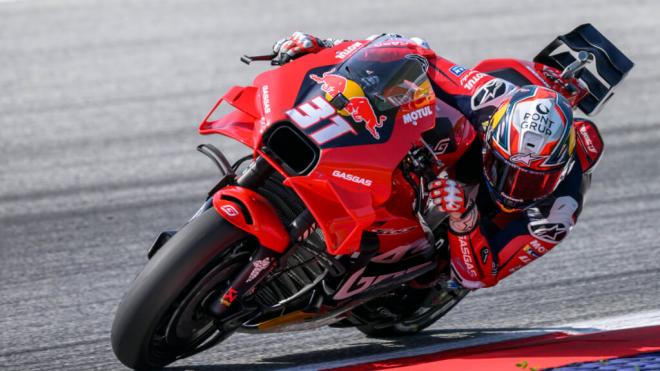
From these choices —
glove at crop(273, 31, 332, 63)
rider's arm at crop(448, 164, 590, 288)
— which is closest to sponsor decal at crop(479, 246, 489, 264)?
rider's arm at crop(448, 164, 590, 288)

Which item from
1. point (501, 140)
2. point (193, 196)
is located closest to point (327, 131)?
point (501, 140)

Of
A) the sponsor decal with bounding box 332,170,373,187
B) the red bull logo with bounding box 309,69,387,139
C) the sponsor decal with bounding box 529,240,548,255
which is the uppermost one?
the red bull logo with bounding box 309,69,387,139

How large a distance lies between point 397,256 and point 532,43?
6.54 m

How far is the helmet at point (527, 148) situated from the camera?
459cm

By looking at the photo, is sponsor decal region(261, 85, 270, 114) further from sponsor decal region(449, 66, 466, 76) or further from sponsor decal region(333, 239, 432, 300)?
sponsor decal region(449, 66, 466, 76)

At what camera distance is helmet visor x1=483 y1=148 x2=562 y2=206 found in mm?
4648

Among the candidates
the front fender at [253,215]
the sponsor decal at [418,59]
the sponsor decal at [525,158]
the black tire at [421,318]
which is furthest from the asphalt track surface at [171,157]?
the sponsor decal at [418,59]

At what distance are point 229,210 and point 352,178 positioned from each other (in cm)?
52

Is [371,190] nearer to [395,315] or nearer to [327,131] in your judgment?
[327,131]

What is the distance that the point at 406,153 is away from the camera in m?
4.33

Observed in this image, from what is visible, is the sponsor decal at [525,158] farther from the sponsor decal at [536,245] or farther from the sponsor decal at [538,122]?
the sponsor decal at [536,245]

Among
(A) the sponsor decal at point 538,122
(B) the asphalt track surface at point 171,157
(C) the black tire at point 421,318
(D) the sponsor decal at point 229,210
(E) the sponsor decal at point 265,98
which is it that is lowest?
(B) the asphalt track surface at point 171,157

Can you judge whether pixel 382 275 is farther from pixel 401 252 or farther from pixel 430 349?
pixel 430 349

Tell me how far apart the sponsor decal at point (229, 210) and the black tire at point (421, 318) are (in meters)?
1.37
